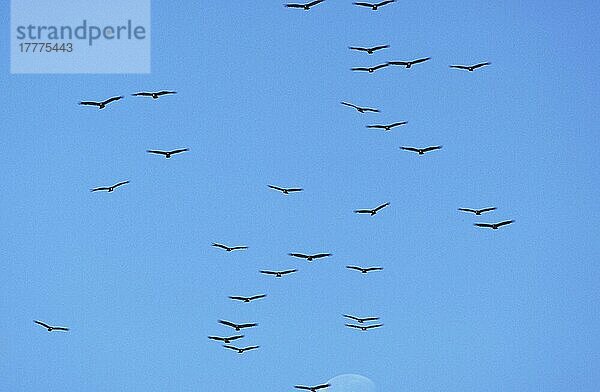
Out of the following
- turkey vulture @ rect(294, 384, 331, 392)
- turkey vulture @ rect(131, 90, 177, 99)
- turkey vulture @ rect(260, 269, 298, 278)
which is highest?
turkey vulture @ rect(131, 90, 177, 99)

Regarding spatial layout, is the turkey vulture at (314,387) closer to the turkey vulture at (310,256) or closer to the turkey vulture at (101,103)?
the turkey vulture at (310,256)

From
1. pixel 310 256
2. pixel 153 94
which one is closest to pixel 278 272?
pixel 310 256

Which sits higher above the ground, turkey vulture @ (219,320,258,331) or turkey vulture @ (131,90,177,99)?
turkey vulture @ (131,90,177,99)

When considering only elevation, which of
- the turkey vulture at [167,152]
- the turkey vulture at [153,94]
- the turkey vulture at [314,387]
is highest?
the turkey vulture at [153,94]

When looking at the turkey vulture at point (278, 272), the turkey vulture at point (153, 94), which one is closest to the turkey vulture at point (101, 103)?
the turkey vulture at point (153, 94)

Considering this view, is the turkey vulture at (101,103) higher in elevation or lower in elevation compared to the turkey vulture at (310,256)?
higher

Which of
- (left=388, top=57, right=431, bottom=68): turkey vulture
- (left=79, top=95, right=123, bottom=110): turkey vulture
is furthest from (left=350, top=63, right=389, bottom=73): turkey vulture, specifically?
(left=79, top=95, right=123, bottom=110): turkey vulture

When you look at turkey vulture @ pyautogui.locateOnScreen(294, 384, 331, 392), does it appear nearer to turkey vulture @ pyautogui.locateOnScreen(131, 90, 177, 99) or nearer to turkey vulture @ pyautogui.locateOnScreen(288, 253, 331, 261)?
turkey vulture @ pyautogui.locateOnScreen(288, 253, 331, 261)

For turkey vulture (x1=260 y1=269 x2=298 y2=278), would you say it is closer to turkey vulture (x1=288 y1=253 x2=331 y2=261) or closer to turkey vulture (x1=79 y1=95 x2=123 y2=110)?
turkey vulture (x1=288 y1=253 x2=331 y2=261)

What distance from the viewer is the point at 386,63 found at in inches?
1222

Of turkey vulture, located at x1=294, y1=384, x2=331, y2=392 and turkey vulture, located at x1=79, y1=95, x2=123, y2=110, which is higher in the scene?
turkey vulture, located at x1=79, y1=95, x2=123, y2=110

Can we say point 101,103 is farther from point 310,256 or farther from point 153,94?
point 310,256

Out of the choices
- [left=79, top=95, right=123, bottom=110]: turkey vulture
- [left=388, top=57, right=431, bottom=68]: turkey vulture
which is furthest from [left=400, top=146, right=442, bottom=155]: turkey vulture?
[left=79, top=95, right=123, bottom=110]: turkey vulture

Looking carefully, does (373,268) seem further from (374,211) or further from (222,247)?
(222,247)
